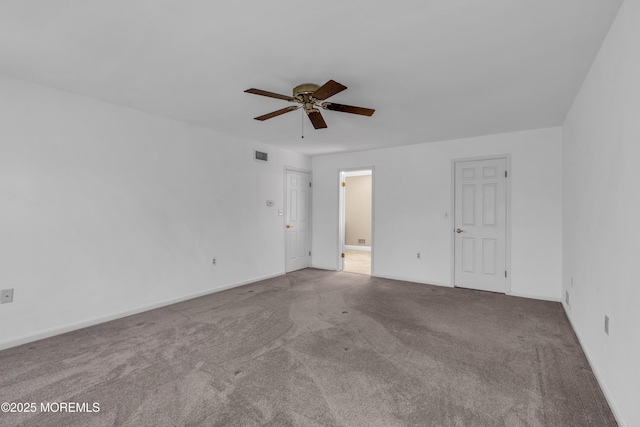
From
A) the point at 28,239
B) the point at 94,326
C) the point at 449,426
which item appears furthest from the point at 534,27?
the point at 94,326

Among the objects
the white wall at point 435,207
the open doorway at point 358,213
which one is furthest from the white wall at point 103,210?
the open doorway at point 358,213

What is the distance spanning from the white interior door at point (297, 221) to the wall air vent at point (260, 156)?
2.18 feet

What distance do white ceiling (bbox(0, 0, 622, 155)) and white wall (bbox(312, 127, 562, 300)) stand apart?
976 mm

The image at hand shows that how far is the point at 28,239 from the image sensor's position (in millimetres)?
2898

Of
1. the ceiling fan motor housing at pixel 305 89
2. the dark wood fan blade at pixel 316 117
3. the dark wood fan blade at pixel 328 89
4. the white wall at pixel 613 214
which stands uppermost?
the ceiling fan motor housing at pixel 305 89

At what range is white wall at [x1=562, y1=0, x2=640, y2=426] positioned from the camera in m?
1.62

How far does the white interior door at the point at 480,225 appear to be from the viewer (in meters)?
4.64

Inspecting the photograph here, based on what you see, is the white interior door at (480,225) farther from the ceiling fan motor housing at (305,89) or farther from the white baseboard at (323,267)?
the ceiling fan motor housing at (305,89)

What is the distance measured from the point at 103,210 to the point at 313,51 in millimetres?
2860

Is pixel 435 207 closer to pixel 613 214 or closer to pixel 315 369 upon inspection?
pixel 613 214

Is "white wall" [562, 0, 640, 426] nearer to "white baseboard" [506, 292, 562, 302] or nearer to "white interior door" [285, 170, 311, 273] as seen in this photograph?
"white baseboard" [506, 292, 562, 302]

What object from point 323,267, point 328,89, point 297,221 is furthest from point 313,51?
point 323,267

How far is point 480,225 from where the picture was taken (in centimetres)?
480

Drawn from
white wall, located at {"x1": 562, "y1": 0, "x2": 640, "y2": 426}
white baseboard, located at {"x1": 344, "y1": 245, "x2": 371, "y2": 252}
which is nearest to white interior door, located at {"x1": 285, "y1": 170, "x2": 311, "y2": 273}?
white baseboard, located at {"x1": 344, "y1": 245, "x2": 371, "y2": 252}
